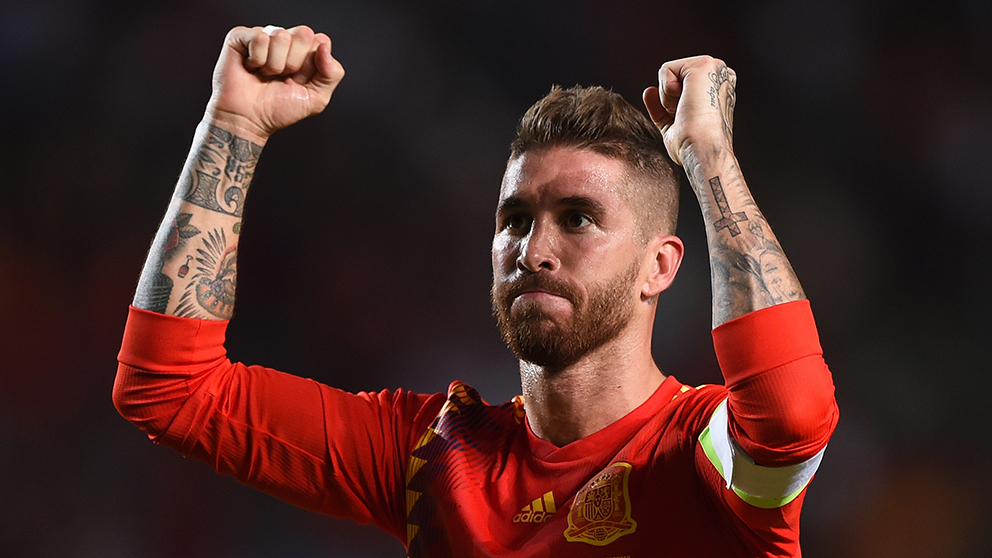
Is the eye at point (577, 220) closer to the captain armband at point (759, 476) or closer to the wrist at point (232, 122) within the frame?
the captain armband at point (759, 476)

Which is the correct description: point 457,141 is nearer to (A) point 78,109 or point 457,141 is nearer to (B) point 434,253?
(B) point 434,253

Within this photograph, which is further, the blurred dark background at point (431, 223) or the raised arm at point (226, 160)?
the blurred dark background at point (431, 223)

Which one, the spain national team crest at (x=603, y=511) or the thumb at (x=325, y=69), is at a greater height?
the thumb at (x=325, y=69)

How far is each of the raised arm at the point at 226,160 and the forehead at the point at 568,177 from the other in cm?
52

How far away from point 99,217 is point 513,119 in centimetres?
200

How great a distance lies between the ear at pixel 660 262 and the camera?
6.72 ft

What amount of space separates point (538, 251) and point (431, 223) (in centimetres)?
213

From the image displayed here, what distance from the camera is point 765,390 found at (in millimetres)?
1344

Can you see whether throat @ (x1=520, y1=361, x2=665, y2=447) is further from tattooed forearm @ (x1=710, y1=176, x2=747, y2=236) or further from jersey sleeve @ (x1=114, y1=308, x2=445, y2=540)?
tattooed forearm @ (x1=710, y1=176, x2=747, y2=236)

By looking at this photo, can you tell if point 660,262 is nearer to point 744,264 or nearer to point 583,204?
point 583,204

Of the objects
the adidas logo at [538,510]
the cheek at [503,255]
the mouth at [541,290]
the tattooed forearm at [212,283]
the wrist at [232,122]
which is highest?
the wrist at [232,122]

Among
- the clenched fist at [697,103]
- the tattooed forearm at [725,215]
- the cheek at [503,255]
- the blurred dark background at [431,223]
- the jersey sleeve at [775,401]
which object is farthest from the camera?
the blurred dark background at [431,223]

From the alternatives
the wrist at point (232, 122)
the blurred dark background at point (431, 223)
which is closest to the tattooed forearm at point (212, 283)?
the wrist at point (232, 122)

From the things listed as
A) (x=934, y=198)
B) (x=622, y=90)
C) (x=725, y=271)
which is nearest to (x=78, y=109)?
(x=622, y=90)
